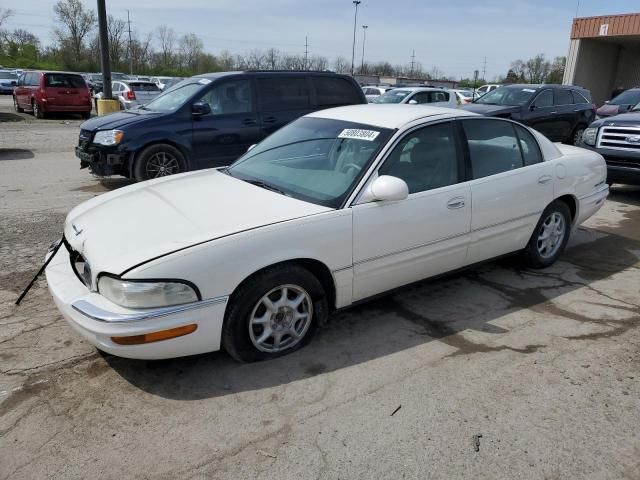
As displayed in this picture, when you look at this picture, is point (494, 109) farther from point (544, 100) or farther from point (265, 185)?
point (265, 185)

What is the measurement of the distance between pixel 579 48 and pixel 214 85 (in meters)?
27.9

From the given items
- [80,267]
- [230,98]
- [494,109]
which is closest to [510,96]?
[494,109]

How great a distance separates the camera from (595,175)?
5.36 m

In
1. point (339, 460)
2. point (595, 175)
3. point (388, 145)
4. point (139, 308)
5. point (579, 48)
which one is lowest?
point (339, 460)

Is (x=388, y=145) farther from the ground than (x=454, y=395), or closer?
farther from the ground

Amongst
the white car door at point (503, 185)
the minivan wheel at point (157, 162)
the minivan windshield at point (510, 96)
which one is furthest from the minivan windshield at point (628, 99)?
the minivan wheel at point (157, 162)

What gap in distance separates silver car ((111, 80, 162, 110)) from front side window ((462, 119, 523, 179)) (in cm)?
1882

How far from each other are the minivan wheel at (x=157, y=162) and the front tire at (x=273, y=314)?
4.98 meters

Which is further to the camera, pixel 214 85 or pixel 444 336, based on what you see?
pixel 214 85

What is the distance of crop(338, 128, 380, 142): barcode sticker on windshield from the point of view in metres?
3.86

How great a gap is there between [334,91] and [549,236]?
494 cm

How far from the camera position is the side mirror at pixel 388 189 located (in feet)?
11.3

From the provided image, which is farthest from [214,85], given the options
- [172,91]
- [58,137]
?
[58,137]

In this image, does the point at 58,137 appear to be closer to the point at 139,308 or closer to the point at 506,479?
the point at 139,308
